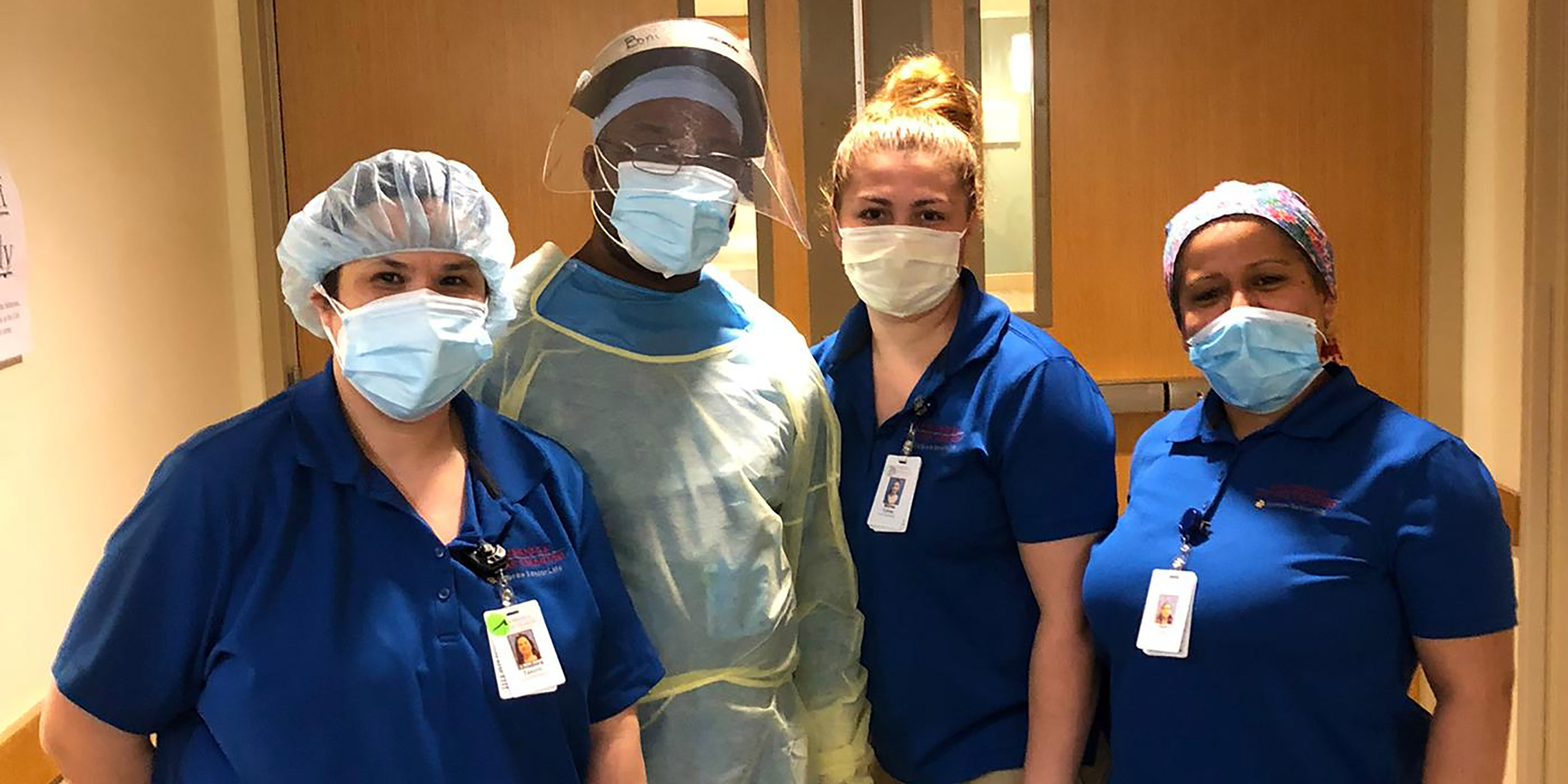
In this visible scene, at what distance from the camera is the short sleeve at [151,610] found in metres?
1.06

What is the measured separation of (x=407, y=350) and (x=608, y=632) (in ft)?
1.21


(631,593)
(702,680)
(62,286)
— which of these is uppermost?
(62,286)

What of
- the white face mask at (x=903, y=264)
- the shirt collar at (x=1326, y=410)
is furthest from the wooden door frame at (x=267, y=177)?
the shirt collar at (x=1326, y=410)

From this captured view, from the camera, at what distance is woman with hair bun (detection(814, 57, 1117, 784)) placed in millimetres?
1535

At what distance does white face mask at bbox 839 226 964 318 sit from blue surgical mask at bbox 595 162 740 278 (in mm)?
245

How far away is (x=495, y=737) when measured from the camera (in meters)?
1.14

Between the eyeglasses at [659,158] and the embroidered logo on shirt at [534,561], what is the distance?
1.56ft

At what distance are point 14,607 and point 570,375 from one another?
0.91 m

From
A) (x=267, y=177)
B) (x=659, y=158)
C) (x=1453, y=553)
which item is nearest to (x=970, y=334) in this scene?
(x=659, y=158)

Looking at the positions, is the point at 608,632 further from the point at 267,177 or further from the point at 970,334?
the point at 267,177

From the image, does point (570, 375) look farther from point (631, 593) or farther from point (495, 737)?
point (495, 737)

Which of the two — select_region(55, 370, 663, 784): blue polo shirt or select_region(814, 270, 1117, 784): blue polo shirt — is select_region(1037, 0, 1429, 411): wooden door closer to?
select_region(814, 270, 1117, 784): blue polo shirt

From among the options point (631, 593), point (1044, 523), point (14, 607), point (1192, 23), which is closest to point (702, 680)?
point (631, 593)

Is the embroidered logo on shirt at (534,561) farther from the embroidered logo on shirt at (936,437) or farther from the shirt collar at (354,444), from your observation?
the embroidered logo on shirt at (936,437)
